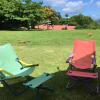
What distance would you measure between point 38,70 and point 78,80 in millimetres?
2029

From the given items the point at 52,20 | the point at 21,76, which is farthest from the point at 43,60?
the point at 52,20

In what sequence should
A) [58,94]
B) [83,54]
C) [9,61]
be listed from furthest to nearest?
[83,54] < [9,61] < [58,94]

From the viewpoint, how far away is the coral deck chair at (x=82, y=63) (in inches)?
295

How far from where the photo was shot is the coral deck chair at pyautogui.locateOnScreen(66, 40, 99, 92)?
7.48 meters

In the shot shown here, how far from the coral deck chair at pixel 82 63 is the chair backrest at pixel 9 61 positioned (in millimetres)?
1346

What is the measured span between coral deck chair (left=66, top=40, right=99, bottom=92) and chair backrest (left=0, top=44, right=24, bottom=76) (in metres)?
1.35

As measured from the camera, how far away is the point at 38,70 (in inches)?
380

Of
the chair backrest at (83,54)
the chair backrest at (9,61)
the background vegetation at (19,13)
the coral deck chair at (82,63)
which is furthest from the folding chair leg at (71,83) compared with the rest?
the background vegetation at (19,13)

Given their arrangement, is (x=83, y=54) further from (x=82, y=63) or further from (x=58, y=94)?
(x=58, y=94)

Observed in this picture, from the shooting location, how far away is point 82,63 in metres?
8.34

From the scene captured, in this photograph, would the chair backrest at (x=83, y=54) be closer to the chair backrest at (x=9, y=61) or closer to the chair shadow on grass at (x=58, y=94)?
the chair shadow on grass at (x=58, y=94)

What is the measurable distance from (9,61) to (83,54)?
209 cm

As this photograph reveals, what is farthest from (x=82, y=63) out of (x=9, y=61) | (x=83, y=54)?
(x=9, y=61)

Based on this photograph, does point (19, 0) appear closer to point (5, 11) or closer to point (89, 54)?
point (5, 11)
